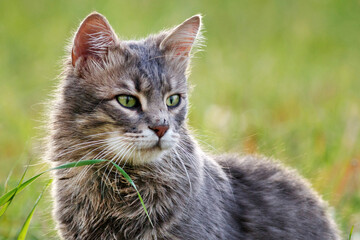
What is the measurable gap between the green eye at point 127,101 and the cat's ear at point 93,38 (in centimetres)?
37

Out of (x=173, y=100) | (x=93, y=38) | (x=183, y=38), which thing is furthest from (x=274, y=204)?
(x=93, y=38)

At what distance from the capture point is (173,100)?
3.75 m

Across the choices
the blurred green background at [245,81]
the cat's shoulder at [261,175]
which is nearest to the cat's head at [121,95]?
the blurred green background at [245,81]

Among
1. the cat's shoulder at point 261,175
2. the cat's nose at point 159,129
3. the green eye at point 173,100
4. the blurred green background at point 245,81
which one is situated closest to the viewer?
the cat's nose at point 159,129

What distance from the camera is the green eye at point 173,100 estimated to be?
3.71 metres

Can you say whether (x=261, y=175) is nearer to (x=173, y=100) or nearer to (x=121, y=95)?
(x=173, y=100)

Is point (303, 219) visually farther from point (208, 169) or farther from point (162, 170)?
point (162, 170)

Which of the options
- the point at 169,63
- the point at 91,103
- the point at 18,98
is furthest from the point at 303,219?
the point at 18,98

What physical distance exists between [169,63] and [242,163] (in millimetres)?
985

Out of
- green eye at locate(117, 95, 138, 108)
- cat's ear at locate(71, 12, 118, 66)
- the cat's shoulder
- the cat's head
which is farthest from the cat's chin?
the cat's shoulder

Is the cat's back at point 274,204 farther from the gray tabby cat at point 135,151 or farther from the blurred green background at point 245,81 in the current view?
the blurred green background at point 245,81

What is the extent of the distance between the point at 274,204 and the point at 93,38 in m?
1.61

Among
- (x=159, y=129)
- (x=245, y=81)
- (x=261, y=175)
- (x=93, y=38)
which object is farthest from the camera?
(x=245, y=81)

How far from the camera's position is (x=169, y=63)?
3.84m
